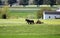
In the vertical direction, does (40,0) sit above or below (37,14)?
above

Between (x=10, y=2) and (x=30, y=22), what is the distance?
2725 millimetres

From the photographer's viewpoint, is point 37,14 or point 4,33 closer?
point 4,33

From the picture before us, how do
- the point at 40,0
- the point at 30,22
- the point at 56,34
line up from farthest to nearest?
the point at 40,0
the point at 30,22
the point at 56,34

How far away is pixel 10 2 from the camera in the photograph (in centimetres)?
749

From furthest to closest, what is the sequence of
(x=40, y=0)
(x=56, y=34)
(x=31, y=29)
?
(x=40, y=0)
(x=31, y=29)
(x=56, y=34)

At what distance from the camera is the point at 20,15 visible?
678 centimetres

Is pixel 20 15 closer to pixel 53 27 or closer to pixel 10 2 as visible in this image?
Result: pixel 10 2

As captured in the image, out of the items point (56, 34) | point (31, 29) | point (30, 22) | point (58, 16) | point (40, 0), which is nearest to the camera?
point (56, 34)

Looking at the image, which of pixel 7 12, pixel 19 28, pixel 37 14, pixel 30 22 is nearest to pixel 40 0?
pixel 37 14

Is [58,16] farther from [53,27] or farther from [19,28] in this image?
[19,28]

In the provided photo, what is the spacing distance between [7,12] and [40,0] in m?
1.43

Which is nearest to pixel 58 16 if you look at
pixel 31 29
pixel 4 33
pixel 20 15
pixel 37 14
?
pixel 37 14

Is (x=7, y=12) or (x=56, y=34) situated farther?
(x=7, y=12)

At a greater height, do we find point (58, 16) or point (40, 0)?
point (40, 0)
